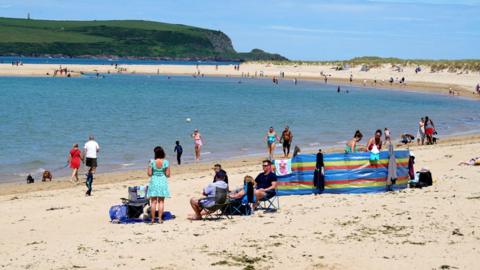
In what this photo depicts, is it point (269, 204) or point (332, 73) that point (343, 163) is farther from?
point (332, 73)

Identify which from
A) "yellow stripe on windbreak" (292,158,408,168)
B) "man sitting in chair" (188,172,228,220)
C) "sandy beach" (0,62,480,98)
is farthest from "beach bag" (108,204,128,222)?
"sandy beach" (0,62,480,98)

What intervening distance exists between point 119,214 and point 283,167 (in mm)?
4242

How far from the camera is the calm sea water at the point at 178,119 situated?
28.4 meters

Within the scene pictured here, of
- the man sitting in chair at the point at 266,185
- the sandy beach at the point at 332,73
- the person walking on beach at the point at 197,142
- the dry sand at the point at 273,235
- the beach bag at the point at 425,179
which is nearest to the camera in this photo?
the dry sand at the point at 273,235

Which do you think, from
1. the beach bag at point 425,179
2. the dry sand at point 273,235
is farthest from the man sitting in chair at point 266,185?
the beach bag at point 425,179

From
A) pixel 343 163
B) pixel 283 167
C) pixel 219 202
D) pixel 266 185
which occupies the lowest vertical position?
pixel 219 202

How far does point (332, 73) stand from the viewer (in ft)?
382

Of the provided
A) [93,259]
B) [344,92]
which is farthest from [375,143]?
[344,92]

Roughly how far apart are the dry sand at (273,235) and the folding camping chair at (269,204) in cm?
18

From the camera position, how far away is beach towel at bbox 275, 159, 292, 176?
15.8 metres

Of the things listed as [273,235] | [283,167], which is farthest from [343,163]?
[273,235]

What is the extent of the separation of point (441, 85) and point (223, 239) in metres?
80.6

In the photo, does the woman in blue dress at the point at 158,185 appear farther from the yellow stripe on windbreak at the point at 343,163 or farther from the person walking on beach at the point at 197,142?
the person walking on beach at the point at 197,142

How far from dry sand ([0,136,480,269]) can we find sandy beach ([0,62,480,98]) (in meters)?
59.9
